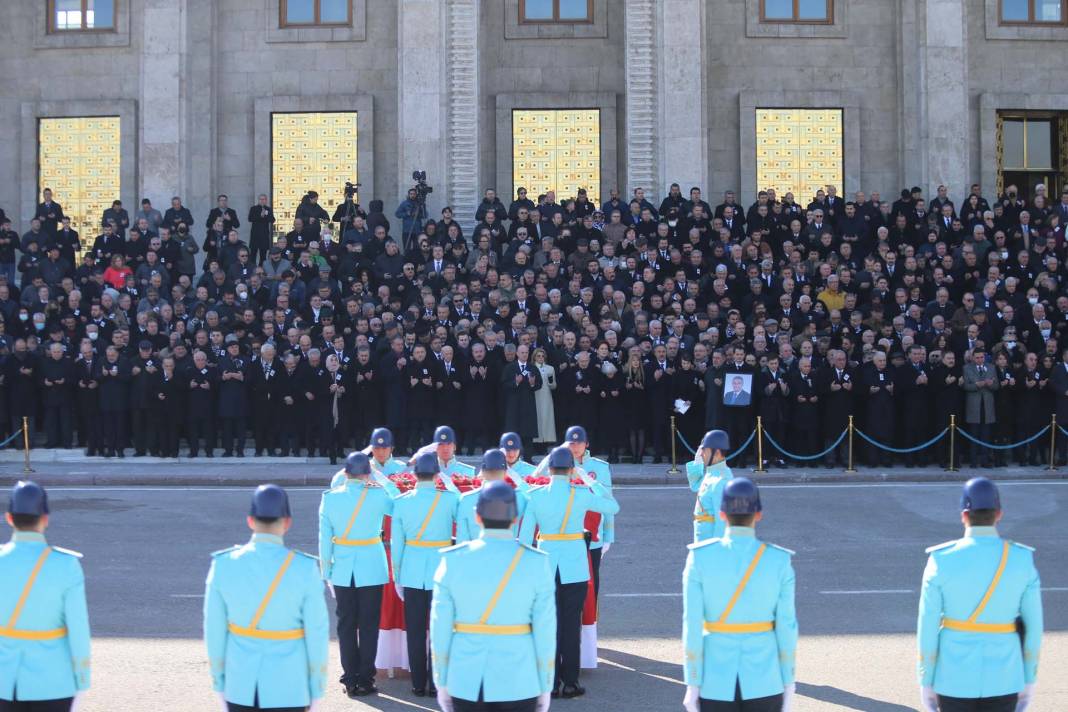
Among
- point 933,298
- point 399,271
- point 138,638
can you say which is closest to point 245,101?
point 399,271

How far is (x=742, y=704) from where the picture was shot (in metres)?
7.45

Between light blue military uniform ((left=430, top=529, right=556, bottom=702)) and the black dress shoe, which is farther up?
light blue military uniform ((left=430, top=529, right=556, bottom=702))

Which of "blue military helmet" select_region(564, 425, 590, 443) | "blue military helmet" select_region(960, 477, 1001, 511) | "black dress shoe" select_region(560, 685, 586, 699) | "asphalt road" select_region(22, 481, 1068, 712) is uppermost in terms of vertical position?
"blue military helmet" select_region(564, 425, 590, 443)

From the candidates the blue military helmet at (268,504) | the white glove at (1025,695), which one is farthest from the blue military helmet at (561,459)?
the white glove at (1025,695)

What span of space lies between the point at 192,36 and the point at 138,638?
23489mm

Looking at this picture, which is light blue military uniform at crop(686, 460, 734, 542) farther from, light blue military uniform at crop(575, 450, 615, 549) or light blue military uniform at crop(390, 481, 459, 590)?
light blue military uniform at crop(390, 481, 459, 590)

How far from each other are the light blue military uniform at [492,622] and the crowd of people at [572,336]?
629 inches

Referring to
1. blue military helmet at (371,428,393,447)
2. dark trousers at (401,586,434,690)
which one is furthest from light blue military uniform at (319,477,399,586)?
blue military helmet at (371,428,393,447)

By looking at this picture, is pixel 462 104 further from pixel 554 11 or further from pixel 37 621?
pixel 37 621

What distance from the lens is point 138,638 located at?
12398 mm

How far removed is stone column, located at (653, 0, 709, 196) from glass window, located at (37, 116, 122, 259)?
12.7 metres

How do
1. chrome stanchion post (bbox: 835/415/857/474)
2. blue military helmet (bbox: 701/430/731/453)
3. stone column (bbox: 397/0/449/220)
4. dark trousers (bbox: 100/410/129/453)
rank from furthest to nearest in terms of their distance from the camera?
stone column (bbox: 397/0/449/220) → dark trousers (bbox: 100/410/129/453) → chrome stanchion post (bbox: 835/415/857/474) → blue military helmet (bbox: 701/430/731/453)

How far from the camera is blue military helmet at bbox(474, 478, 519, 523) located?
23.7 ft

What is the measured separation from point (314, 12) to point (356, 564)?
2514 cm
